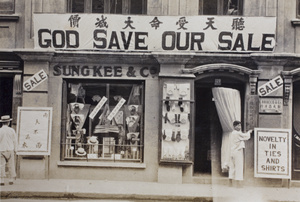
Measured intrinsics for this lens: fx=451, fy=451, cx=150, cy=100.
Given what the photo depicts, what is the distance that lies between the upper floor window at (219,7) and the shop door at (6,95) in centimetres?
625

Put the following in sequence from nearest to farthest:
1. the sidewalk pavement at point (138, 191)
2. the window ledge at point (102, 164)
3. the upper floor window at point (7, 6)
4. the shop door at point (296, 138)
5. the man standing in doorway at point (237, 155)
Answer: the sidewalk pavement at point (138, 191) < the man standing in doorway at point (237, 155) < the window ledge at point (102, 164) < the shop door at point (296, 138) < the upper floor window at point (7, 6)

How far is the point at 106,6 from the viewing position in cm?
1381

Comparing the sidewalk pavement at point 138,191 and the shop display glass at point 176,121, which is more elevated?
the shop display glass at point 176,121

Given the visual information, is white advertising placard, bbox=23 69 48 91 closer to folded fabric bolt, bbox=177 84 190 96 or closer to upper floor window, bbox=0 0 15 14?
upper floor window, bbox=0 0 15 14

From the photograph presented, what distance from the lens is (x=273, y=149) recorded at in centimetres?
1276

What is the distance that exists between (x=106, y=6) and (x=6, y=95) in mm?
4112

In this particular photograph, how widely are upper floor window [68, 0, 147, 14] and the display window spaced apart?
218 cm

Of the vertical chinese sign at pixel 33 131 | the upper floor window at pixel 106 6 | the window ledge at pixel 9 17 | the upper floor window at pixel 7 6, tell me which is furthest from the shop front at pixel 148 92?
the upper floor window at pixel 7 6

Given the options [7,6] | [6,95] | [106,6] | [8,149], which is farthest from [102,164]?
[7,6]

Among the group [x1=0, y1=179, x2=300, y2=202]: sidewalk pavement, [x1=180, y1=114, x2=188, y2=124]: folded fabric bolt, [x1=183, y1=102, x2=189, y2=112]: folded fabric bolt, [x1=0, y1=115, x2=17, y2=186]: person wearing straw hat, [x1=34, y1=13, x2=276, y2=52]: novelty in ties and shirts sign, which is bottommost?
[x1=0, y1=179, x2=300, y2=202]: sidewalk pavement

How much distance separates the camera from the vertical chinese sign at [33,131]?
13.1 m

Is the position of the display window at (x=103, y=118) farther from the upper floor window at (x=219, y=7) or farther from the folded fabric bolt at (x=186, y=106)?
the upper floor window at (x=219, y=7)

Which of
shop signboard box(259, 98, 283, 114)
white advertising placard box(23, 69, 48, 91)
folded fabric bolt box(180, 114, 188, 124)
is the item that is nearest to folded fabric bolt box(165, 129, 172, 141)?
folded fabric bolt box(180, 114, 188, 124)

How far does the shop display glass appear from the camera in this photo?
43.2ft
